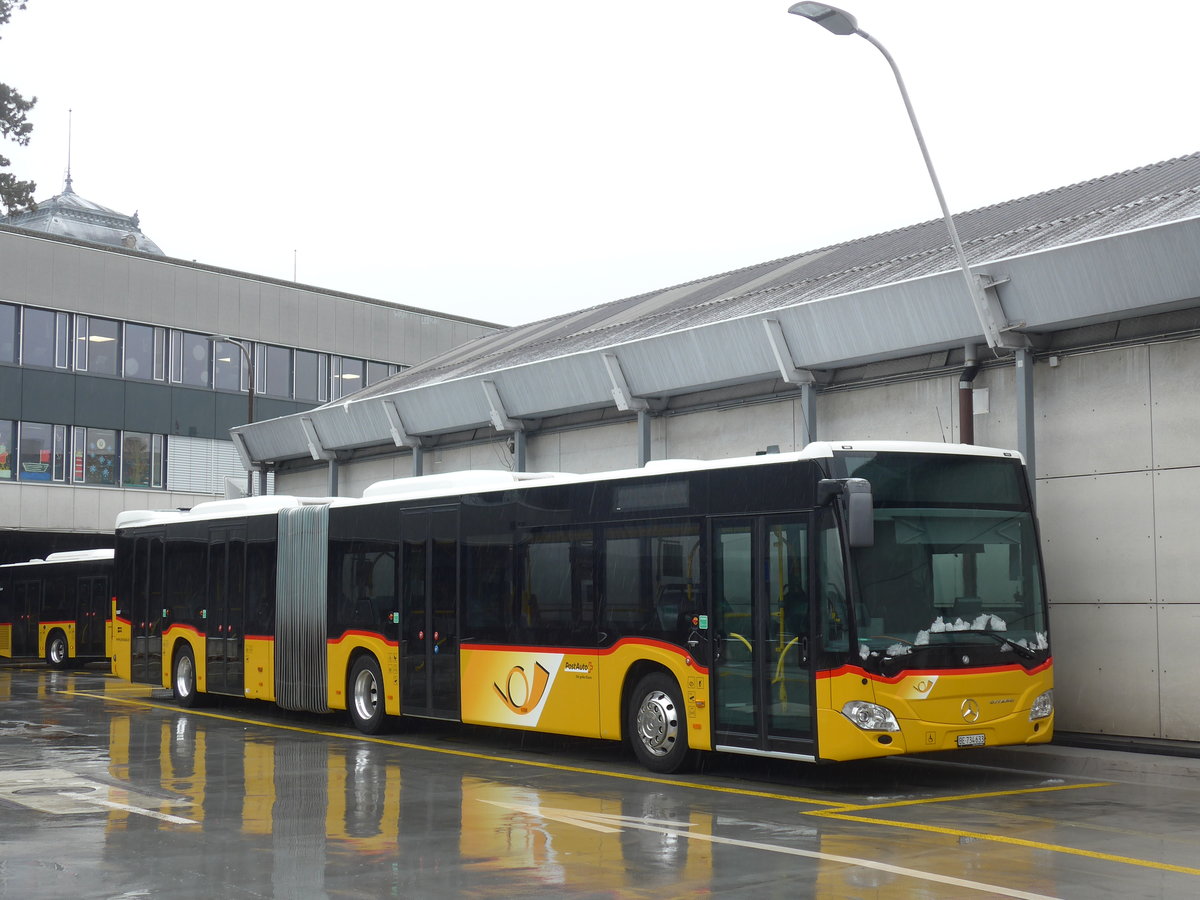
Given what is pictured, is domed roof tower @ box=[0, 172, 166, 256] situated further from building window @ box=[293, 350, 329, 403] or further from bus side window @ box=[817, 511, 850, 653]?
bus side window @ box=[817, 511, 850, 653]

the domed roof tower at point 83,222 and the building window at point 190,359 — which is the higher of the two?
the domed roof tower at point 83,222

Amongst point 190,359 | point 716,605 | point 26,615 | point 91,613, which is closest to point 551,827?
point 716,605

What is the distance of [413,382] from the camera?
115 feet

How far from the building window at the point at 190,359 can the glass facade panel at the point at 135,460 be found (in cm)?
245

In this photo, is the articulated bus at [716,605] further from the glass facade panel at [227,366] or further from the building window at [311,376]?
the building window at [311,376]

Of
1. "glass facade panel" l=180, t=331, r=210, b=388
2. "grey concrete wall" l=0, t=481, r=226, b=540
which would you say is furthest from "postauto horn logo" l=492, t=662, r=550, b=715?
"glass facade panel" l=180, t=331, r=210, b=388

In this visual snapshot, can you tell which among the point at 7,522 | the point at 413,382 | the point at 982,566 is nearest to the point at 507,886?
the point at 982,566

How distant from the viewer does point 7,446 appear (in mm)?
44781

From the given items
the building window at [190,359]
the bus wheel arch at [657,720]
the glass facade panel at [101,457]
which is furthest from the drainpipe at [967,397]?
the building window at [190,359]

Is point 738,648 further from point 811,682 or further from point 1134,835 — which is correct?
point 1134,835

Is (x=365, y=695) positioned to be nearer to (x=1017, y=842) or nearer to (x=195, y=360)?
(x=1017, y=842)

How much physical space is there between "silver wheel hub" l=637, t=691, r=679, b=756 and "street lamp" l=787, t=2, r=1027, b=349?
5967mm

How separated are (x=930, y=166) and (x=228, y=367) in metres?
38.8

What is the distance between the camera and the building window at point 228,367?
50719 millimetres
